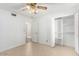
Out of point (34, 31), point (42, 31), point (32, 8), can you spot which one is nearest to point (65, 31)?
point (42, 31)

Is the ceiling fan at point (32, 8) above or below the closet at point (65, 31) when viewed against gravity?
above

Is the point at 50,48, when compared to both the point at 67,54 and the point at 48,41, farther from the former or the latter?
the point at 67,54

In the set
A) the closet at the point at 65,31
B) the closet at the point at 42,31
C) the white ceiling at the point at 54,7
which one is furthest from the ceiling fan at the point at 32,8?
the closet at the point at 65,31

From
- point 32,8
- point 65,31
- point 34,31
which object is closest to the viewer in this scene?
point 32,8

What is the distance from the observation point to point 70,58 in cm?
156

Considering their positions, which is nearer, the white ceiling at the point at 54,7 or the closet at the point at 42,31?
the white ceiling at the point at 54,7

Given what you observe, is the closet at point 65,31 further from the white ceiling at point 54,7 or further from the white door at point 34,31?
the white door at point 34,31

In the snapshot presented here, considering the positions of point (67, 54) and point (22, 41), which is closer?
point (67, 54)

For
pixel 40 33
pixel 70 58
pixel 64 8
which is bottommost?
pixel 70 58

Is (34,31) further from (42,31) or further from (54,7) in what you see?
Result: (54,7)

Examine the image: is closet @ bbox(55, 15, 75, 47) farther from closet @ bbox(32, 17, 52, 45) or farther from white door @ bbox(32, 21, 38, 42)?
white door @ bbox(32, 21, 38, 42)

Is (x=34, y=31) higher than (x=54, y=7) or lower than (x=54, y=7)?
lower

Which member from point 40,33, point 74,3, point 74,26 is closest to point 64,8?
point 74,3

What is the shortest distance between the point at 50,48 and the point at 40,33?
355 millimetres
